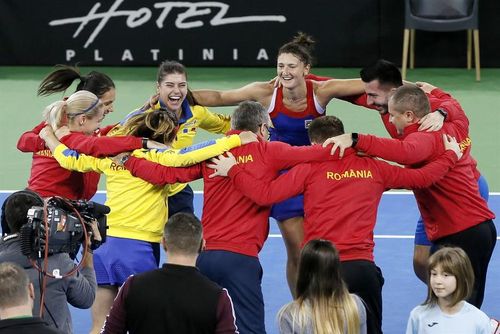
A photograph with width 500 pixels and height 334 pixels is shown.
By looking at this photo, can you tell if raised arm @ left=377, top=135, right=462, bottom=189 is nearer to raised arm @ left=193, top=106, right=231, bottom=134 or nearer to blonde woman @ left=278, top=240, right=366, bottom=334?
blonde woman @ left=278, top=240, right=366, bottom=334

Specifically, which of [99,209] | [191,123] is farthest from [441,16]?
[99,209]

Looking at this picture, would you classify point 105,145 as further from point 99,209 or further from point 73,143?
point 99,209

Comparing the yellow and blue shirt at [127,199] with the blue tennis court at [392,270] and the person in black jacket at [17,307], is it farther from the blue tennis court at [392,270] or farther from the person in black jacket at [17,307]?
the person in black jacket at [17,307]

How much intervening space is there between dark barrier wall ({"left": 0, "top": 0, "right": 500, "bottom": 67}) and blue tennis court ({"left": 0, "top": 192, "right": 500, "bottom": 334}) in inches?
218

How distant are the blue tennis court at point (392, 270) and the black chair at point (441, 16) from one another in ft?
15.9

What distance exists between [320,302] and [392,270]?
161 inches

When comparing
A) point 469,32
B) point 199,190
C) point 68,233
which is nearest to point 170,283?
point 68,233

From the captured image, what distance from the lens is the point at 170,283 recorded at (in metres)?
5.89

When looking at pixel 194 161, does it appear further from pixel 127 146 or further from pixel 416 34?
pixel 416 34

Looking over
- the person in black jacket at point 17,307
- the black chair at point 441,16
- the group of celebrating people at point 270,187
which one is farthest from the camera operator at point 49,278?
the black chair at point 441,16

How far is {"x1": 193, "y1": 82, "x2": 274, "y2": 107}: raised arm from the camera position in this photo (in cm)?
958

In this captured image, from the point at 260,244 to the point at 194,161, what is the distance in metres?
0.71

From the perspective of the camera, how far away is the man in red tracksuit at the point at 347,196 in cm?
728

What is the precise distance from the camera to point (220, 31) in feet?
57.1
